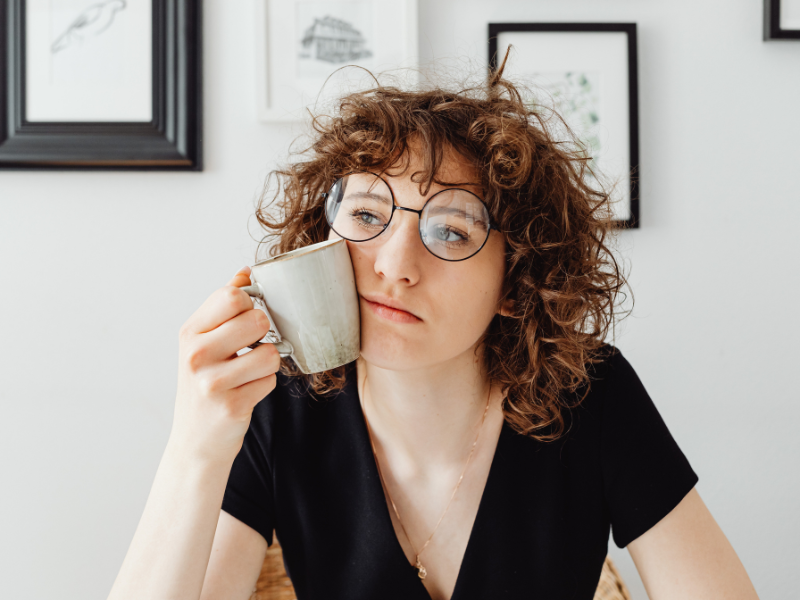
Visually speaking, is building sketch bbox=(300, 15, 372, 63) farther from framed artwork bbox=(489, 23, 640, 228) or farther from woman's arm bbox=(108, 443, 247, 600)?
woman's arm bbox=(108, 443, 247, 600)

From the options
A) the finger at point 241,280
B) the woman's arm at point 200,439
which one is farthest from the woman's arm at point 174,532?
the finger at point 241,280

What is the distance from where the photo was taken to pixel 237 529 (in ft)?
3.11

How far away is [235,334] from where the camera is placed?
662mm

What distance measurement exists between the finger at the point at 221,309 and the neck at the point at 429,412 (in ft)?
1.14

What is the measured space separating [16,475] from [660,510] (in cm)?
150

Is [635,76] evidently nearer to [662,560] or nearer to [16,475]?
[662,560]

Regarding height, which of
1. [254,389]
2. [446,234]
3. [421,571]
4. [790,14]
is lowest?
[421,571]

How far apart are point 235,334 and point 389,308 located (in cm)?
→ 21

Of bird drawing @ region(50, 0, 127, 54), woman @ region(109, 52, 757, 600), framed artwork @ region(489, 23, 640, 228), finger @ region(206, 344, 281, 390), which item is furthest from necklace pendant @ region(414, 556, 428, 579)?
bird drawing @ region(50, 0, 127, 54)

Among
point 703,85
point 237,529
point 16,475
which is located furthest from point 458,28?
point 16,475

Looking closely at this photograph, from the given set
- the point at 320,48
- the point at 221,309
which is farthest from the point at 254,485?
the point at 320,48

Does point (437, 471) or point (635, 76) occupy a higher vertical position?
point (635, 76)

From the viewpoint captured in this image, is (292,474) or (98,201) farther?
(98,201)

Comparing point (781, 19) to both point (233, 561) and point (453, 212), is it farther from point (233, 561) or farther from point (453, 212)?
point (233, 561)
